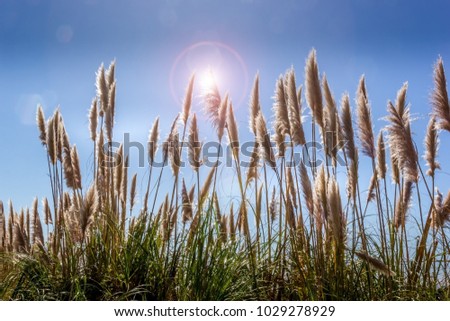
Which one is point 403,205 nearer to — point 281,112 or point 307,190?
point 307,190

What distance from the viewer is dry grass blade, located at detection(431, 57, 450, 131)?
3.94 metres

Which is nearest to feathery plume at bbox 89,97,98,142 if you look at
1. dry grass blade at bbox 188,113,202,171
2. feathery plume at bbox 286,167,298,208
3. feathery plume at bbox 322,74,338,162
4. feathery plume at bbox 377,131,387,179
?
dry grass blade at bbox 188,113,202,171

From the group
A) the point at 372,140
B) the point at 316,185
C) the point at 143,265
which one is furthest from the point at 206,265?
the point at 372,140

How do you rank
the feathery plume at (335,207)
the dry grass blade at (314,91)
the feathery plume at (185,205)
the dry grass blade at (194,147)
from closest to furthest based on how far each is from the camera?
the feathery plume at (335,207) < the dry grass blade at (314,91) < the dry grass blade at (194,147) < the feathery plume at (185,205)

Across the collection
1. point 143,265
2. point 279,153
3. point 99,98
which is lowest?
point 143,265

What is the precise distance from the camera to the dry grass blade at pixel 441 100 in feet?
12.9

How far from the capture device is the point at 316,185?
3717mm

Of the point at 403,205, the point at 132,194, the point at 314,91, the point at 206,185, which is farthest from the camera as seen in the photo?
the point at 132,194

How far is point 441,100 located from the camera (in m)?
3.95

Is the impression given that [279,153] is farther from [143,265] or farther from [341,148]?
[143,265]

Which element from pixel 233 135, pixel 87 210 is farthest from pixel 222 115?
pixel 87 210

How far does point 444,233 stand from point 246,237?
1.70 metres

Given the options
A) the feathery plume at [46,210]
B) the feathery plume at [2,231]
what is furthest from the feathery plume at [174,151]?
the feathery plume at [2,231]

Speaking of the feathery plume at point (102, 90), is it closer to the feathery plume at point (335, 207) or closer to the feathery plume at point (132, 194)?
the feathery plume at point (132, 194)
